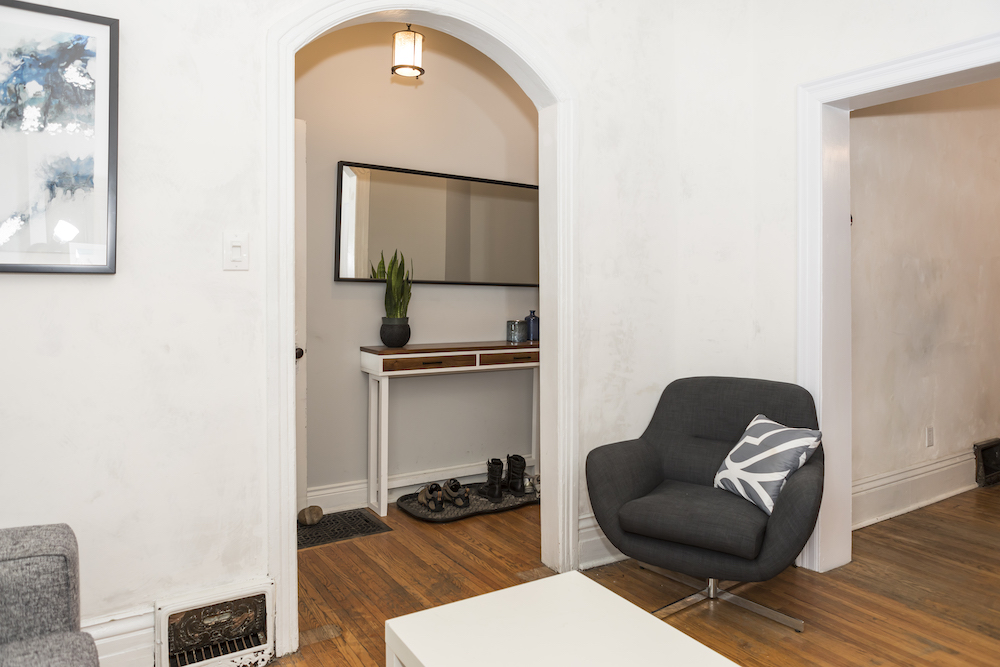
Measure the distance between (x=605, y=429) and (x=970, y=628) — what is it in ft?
4.65

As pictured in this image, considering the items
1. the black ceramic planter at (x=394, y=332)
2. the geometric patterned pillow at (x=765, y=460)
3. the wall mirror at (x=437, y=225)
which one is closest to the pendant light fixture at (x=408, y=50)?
the wall mirror at (x=437, y=225)

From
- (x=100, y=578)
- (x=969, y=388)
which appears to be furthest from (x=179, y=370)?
(x=969, y=388)

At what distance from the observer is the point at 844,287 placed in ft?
8.98

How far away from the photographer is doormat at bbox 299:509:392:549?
3.09 meters

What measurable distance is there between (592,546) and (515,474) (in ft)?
3.25

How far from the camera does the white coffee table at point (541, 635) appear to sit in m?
1.40

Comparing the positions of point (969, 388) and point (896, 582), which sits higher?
point (969, 388)

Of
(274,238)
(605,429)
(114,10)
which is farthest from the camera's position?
(605,429)

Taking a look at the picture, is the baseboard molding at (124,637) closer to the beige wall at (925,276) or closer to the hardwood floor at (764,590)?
the hardwood floor at (764,590)

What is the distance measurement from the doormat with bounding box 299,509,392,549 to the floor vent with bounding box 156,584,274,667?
96 centimetres

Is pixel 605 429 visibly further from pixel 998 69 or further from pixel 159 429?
pixel 998 69

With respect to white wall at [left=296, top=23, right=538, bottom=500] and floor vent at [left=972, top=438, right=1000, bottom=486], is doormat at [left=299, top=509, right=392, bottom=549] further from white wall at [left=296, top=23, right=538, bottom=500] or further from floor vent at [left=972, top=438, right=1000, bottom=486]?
floor vent at [left=972, top=438, right=1000, bottom=486]

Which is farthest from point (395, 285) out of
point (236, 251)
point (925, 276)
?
point (925, 276)

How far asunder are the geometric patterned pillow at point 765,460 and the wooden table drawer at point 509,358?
1.48 m
